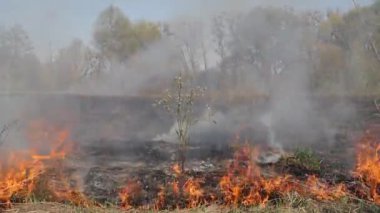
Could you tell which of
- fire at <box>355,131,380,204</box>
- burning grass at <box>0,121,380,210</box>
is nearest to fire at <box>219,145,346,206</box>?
burning grass at <box>0,121,380,210</box>

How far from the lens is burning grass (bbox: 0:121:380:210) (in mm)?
6688

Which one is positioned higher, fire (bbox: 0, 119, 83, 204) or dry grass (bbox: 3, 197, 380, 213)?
fire (bbox: 0, 119, 83, 204)

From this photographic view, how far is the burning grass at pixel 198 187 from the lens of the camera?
669 centimetres

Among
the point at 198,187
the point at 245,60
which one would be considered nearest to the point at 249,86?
the point at 245,60

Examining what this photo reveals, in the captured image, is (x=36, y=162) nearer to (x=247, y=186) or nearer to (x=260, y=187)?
(x=247, y=186)

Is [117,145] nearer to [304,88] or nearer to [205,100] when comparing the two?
[205,100]

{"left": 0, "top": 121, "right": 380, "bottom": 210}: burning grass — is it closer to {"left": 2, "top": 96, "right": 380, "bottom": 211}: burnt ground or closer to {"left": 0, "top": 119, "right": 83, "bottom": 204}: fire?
{"left": 0, "top": 119, "right": 83, "bottom": 204}: fire

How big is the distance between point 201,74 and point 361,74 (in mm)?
7953

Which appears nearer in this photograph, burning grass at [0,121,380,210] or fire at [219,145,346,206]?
burning grass at [0,121,380,210]

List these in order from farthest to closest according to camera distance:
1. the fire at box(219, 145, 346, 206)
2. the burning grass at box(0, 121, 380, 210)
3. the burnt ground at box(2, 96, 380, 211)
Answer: the burnt ground at box(2, 96, 380, 211), the fire at box(219, 145, 346, 206), the burning grass at box(0, 121, 380, 210)

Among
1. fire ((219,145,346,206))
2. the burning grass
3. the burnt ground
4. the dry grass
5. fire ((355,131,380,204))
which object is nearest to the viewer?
the dry grass

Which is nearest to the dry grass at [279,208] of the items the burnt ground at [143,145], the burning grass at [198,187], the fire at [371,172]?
the burning grass at [198,187]

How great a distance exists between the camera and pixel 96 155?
37.2ft

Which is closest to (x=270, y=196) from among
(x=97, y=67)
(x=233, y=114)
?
(x=233, y=114)
